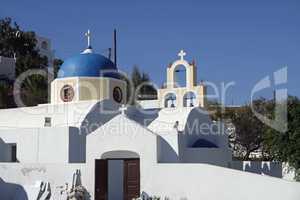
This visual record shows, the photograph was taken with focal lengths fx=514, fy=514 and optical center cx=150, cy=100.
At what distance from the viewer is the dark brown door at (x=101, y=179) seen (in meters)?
19.2

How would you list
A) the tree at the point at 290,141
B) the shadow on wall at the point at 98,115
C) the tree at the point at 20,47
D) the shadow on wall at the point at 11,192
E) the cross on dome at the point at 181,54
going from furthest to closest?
the tree at the point at 20,47 → the cross on dome at the point at 181,54 → the shadow on wall at the point at 98,115 → the tree at the point at 290,141 → the shadow on wall at the point at 11,192

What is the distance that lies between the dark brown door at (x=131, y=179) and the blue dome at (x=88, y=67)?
7.48m

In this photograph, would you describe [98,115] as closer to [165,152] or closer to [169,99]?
[165,152]

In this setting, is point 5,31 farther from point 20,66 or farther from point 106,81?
point 106,81

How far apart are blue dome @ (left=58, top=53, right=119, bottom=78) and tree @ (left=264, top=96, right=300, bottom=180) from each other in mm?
8522

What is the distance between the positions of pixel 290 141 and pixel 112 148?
7743mm

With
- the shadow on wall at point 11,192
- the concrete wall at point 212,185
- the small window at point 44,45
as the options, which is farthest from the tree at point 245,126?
the small window at point 44,45

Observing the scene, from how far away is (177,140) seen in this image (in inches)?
826

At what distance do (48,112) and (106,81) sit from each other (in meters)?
3.19

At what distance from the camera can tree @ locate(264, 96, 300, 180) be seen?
21438 mm

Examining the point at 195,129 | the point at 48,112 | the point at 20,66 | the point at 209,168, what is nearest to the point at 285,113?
the point at 195,129

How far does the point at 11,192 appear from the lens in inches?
807

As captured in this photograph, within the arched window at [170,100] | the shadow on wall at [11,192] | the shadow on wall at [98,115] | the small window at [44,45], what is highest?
the small window at [44,45]

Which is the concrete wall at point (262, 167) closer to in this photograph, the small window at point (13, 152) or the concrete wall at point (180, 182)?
the concrete wall at point (180, 182)
